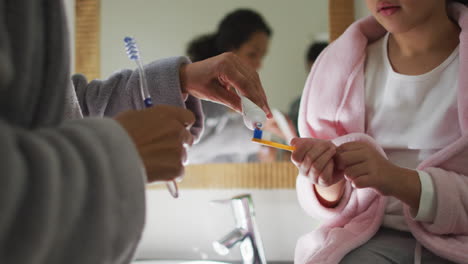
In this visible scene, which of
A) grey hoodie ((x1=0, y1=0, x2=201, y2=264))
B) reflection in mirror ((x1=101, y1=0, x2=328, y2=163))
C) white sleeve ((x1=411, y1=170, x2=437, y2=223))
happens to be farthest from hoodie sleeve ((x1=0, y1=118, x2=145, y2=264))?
reflection in mirror ((x1=101, y1=0, x2=328, y2=163))

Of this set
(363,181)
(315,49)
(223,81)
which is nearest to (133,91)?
(223,81)

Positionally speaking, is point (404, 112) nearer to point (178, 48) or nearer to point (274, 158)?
point (274, 158)

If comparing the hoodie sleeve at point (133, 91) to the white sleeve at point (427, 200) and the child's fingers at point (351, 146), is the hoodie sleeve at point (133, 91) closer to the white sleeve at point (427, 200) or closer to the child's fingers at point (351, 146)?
the child's fingers at point (351, 146)

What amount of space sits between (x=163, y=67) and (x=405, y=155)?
17.6 inches

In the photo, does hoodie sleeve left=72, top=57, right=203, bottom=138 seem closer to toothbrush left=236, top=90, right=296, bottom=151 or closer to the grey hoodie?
toothbrush left=236, top=90, right=296, bottom=151

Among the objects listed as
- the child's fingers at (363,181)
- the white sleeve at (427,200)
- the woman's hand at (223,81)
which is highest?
the woman's hand at (223,81)

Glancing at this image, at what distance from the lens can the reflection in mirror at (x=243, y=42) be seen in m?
1.07

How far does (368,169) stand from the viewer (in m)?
0.63

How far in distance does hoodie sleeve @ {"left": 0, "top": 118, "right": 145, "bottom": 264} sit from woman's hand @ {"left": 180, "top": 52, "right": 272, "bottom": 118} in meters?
0.33

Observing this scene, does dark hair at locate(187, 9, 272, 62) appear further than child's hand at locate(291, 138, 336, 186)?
Yes

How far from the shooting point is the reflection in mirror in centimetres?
107

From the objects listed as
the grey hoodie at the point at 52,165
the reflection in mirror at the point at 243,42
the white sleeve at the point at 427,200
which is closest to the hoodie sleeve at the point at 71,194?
the grey hoodie at the point at 52,165

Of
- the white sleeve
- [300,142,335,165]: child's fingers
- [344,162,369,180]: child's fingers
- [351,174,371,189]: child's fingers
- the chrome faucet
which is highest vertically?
[300,142,335,165]: child's fingers

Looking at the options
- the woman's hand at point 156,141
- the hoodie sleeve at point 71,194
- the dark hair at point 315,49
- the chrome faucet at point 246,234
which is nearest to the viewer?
the hoodie sleeve at point 71,194
